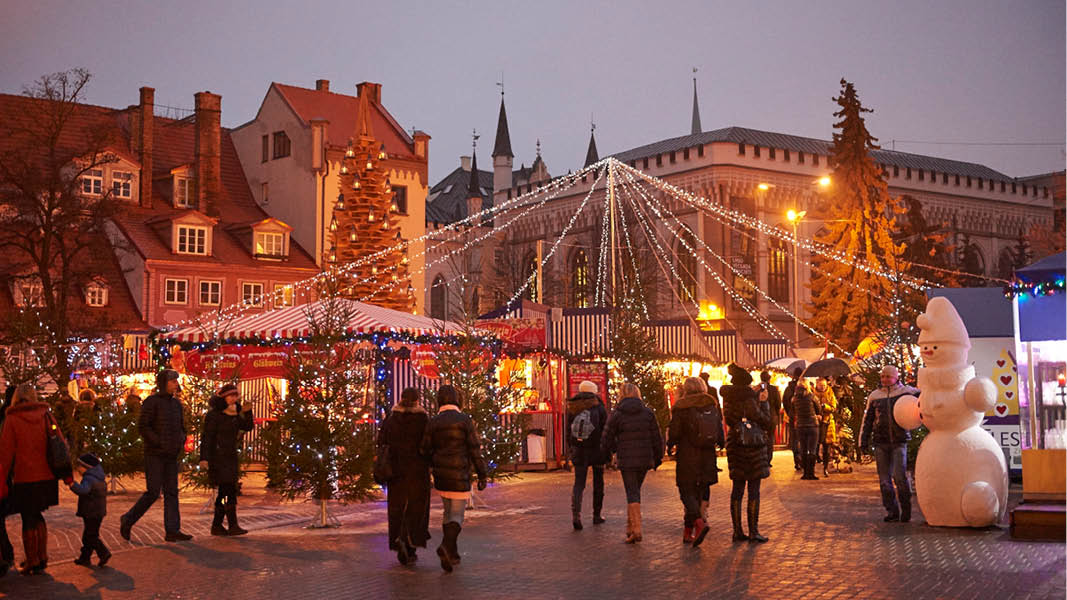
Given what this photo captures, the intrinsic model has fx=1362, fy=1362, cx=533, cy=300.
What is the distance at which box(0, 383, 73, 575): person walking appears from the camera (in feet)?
38.8

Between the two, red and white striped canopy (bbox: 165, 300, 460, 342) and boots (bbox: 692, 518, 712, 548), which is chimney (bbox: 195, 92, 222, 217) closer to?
red and white striped canopy (bbox: 165, 300, 460, 342)

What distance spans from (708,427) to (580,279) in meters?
59.0

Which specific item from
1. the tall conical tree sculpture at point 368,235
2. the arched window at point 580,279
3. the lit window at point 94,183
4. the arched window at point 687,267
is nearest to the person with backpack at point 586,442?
the tall conical tree sculpture at point 368,235

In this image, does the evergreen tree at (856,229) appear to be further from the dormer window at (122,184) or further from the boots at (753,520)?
the boots at (753,520)

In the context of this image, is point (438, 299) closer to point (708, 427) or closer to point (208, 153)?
point (208, 153)

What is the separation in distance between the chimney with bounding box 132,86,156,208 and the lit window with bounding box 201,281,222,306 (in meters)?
4.70

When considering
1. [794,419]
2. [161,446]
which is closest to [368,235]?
[794,419]

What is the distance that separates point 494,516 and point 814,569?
5948 millimetres

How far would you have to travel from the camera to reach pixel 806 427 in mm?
23422

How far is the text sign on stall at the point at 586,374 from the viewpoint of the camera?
27109mm

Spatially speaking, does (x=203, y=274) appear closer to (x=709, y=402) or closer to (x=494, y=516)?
(x=494, y=516)

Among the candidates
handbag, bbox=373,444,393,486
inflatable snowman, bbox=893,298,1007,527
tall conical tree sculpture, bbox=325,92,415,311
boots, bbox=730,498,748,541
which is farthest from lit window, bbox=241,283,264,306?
handbag, bbox=373,444,393,486

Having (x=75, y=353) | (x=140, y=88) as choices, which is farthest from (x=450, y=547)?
(x=140, y=88)

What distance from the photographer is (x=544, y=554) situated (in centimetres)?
1277
